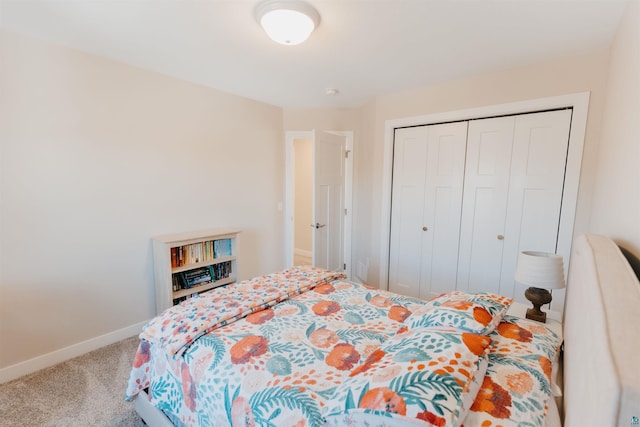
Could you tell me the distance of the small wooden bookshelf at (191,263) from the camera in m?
2.53

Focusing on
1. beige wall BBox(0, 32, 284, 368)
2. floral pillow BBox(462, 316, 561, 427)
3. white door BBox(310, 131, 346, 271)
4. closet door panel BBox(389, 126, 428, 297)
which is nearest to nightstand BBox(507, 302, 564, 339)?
floral pillow BBox(462, 316, 561, 427)

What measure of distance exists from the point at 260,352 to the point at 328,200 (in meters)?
2.34

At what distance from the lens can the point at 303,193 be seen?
510 centimetres

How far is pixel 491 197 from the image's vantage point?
8.71 ft

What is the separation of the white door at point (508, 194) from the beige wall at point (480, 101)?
0.51 feet

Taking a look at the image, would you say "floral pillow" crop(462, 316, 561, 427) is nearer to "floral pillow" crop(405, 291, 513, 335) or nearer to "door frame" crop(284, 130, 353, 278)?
"floral pillow" crop(405, 291, 513, 335)

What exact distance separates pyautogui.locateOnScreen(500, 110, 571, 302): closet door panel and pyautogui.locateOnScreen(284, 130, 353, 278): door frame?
1.74m

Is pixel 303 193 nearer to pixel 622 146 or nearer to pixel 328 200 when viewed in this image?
pixel 328 200

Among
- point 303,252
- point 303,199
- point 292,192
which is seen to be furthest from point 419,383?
point 303,252

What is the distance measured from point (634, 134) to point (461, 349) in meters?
1.18

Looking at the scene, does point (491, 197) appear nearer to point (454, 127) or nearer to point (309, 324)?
point (454, 127)

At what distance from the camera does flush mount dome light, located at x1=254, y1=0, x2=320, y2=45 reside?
158 centimetres

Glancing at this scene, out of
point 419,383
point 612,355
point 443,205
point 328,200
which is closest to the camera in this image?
point 612,355

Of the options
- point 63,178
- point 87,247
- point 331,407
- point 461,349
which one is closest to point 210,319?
point 331,407
